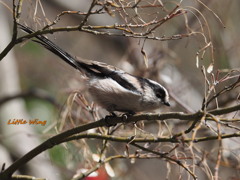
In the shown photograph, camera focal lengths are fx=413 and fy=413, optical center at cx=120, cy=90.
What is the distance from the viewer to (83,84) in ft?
13.7

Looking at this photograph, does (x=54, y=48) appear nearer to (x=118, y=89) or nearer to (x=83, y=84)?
(x=118, y=89)

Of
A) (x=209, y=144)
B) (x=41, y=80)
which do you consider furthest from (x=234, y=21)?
(x=41, y=80)

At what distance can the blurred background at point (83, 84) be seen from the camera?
12.3ft

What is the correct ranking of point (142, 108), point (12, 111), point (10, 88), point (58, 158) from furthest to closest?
point (10, 88)
point (12, 111)
point (58, 158)
point (142, 108)

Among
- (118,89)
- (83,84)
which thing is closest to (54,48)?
(118,89)

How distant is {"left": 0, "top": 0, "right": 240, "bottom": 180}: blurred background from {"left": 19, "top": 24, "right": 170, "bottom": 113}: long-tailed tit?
0.52ft

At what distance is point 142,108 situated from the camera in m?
3.71

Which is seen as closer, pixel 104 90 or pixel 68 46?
pixel 104 90

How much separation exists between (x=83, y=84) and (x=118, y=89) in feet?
1.89

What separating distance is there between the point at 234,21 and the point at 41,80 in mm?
4186

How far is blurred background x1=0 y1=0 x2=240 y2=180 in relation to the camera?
3.75m

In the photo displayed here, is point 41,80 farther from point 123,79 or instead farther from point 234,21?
point 123,79

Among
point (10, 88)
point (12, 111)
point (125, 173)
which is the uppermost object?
point (10, 88)

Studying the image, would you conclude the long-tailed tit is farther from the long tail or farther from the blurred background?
the blurred background
